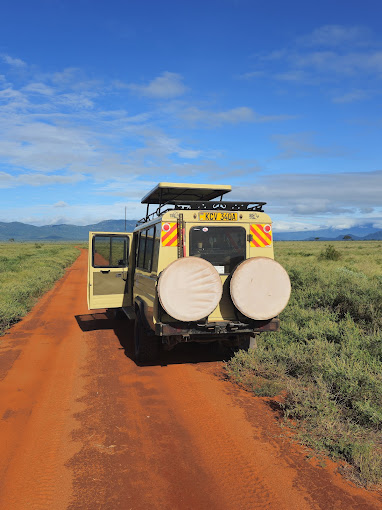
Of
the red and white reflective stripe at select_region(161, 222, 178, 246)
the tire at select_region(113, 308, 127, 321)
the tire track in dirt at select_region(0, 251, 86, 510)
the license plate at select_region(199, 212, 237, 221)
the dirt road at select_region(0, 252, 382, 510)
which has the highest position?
the license plate at select_region(199, 212, 237, 221)

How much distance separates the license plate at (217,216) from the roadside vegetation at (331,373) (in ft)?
8.13

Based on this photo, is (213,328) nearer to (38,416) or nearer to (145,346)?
(145,346)

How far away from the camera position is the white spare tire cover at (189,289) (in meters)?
5.54

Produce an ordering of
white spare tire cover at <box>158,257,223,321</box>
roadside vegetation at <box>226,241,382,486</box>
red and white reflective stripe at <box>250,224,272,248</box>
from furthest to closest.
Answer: red and white reflective stripe at <box>250,224,272,248</box>
white spare tire cover at <box>158,257,223,321</box>
roadside vegetation at <box>226,241,382,486</box>

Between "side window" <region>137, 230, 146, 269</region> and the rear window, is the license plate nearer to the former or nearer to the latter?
the rear window

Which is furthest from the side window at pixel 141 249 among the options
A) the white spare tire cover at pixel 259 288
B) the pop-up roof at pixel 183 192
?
the white spare tire cover at pixel 259 288

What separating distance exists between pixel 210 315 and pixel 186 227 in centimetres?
152

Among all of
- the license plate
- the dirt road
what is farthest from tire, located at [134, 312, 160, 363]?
the license plate

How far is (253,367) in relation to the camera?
20.9 feet

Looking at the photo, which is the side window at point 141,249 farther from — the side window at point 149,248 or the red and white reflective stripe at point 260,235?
the red and white reflective stripe at point 260,235

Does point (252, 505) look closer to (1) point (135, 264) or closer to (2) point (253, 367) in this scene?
(2) point (253, 367)

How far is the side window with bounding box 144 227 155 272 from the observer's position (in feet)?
22.3

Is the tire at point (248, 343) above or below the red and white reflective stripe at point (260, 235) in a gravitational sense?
below

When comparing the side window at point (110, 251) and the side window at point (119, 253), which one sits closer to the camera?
the side window at point (110, 251)
